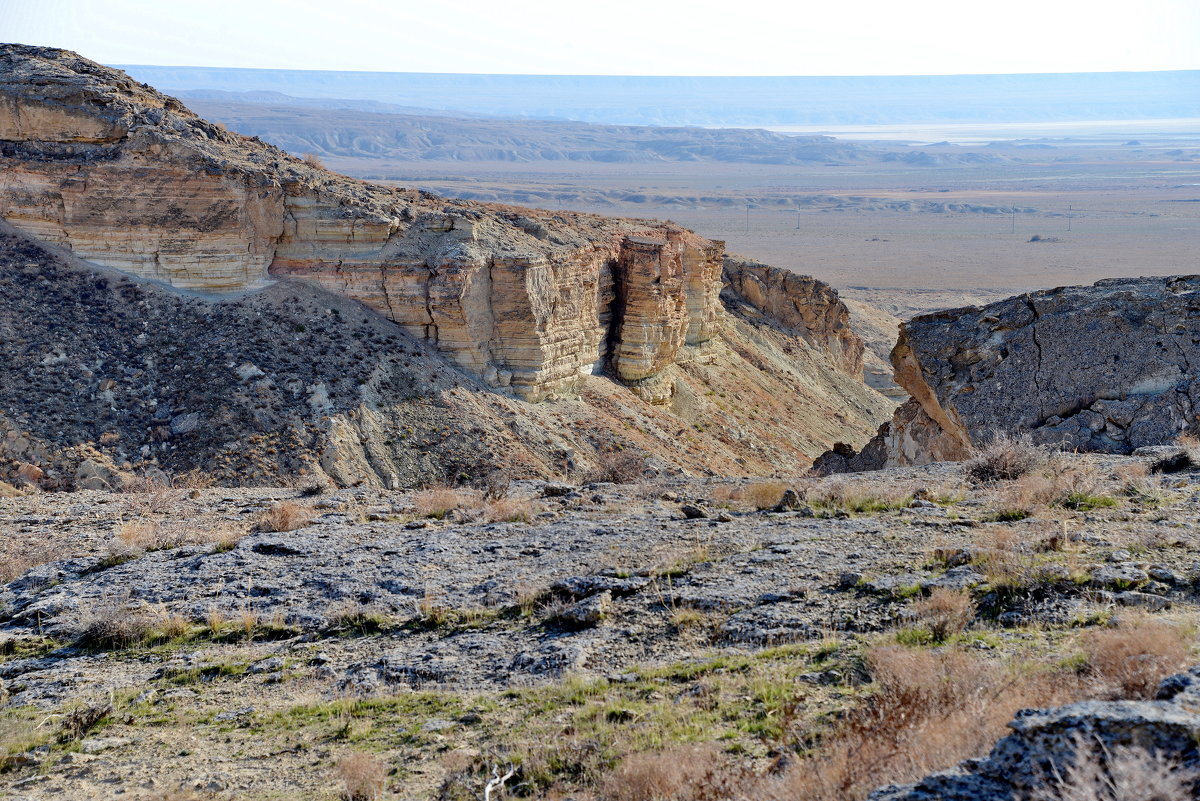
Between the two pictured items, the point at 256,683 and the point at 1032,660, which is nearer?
the point at 1032,660

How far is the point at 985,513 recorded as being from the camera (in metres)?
12.2

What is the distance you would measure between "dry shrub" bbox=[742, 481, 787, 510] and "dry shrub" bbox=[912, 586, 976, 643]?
4953 mm

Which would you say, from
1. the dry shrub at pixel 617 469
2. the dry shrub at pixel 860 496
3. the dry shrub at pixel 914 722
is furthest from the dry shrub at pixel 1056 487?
the dry shrub at pixel 617 469

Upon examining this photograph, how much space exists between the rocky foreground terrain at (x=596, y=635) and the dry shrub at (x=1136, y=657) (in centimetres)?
2

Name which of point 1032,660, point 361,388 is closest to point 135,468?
point 361,388

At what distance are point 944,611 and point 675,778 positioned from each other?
3390mm

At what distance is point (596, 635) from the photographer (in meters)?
9.16

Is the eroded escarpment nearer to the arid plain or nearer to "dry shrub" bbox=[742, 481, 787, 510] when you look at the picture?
"dry shrub" bbox=[742, 481, 787, 510]

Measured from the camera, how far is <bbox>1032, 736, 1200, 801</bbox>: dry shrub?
442 centimetres

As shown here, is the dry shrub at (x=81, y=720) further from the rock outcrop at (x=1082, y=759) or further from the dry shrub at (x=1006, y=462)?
the dry shrub at (x=1006, y=462)

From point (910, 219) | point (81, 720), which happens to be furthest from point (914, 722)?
point (910, 219)

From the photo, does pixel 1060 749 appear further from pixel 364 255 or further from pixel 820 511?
pixel 364 255

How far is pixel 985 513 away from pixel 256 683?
8116mm

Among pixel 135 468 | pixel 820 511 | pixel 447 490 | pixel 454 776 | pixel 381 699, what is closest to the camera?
pixel 454 776
